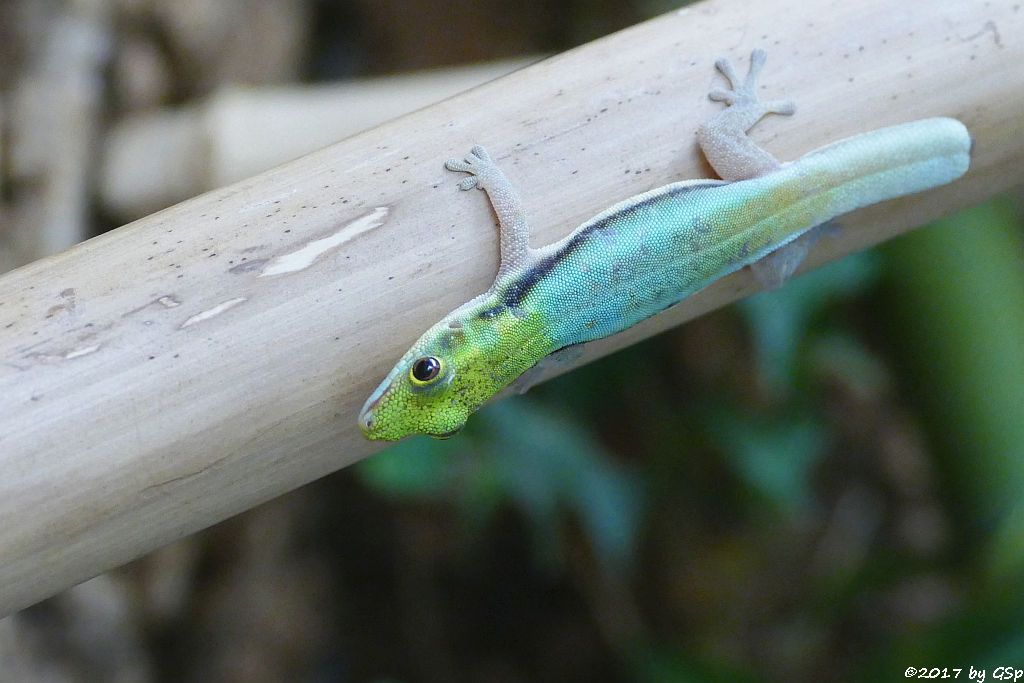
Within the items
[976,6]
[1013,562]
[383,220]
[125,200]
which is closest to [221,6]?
[125,200]

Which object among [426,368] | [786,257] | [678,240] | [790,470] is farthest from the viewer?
[790,470]

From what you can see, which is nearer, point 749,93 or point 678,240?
point 749,93

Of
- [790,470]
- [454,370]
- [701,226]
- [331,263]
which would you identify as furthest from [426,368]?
[790,470]

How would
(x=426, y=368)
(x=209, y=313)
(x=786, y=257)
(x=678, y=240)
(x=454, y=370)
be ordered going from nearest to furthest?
1. (x=209, y=313)
2. (x=426, y=368)
3. (x=454, y=370)
4. (x=678, y=240)
5. (x=786, y=257)

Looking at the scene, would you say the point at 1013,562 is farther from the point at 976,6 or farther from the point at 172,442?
the point at 172,442

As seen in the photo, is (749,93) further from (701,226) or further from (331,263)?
(331,263)

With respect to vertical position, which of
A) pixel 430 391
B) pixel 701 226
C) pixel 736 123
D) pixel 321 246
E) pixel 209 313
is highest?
pixel 736 123

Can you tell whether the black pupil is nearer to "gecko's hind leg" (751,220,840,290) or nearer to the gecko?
the gecko
